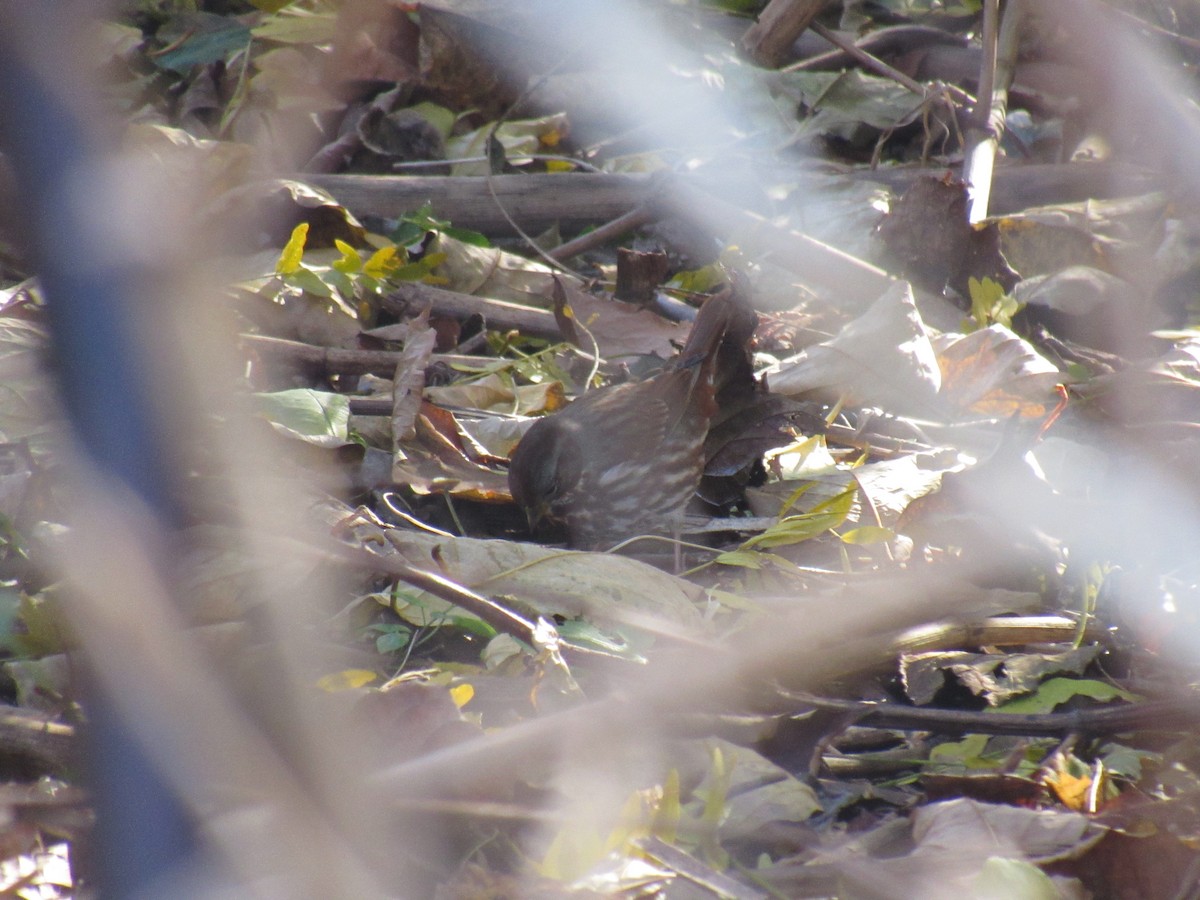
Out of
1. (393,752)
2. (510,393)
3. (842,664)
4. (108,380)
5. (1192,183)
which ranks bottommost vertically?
(510,393)

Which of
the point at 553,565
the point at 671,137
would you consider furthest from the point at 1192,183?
the point at 553,565

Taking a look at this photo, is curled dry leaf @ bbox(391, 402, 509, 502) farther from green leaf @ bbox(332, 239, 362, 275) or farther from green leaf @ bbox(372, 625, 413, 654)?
green leaf @ bbox(332, 239, 362, 275)

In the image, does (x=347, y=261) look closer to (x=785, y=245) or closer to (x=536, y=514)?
(x=536, y=514)

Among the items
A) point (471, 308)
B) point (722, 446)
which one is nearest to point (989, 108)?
point (722, 446)

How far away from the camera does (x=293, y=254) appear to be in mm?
2861

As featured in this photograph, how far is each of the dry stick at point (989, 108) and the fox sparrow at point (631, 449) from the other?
3.11 ft

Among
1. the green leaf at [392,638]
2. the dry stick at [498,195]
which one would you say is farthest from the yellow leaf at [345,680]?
the dry stick at [498,195]

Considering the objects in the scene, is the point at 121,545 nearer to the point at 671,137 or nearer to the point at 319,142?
the point at 319,142

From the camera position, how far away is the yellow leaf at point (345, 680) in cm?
169

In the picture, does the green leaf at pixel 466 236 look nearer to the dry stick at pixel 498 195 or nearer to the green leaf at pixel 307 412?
the dry stick at pixel 498 195

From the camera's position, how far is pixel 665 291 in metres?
3.53

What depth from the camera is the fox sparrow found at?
283cm

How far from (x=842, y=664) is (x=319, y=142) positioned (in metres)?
3.00

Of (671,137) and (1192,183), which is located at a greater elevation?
(1192,183)
